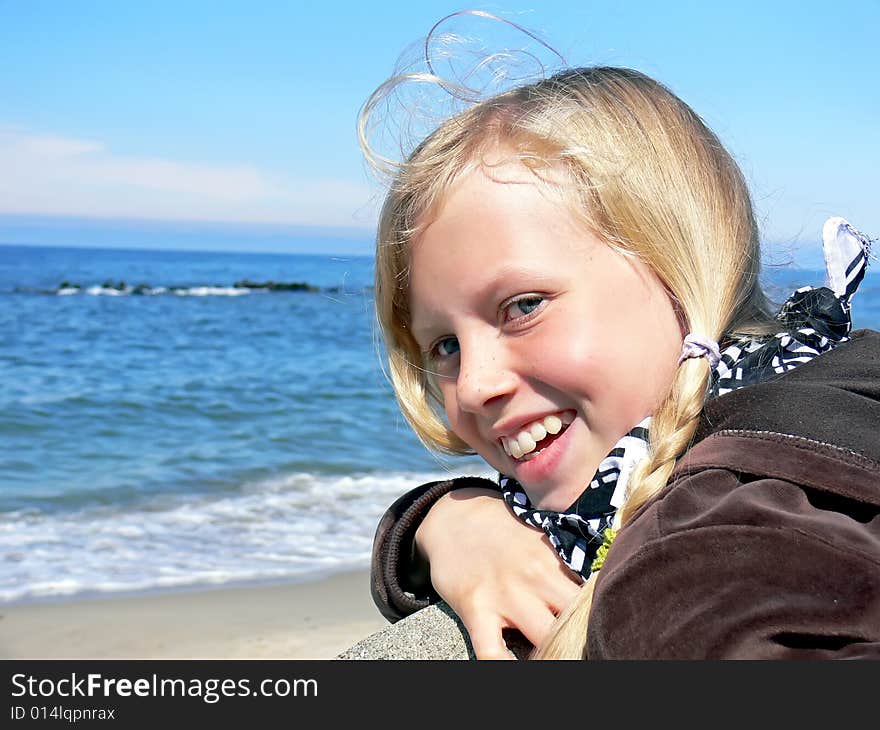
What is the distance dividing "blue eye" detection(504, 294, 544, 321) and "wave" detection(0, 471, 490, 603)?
4.46 metres

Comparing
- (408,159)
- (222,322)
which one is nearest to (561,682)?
(408,159)

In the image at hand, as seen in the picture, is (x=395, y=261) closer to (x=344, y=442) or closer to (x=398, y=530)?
(x=398, y=530)

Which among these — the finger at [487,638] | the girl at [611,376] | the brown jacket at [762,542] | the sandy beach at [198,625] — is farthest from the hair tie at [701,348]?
the sandy beach at [198,625]

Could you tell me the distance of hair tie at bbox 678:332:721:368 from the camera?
1.76 m

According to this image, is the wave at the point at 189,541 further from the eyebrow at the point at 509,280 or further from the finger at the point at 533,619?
the eyebrow at the point at 509,280

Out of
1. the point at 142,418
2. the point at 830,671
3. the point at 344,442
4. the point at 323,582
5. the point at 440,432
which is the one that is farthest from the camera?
the point at 142,418

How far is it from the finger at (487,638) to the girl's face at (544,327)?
27 cm

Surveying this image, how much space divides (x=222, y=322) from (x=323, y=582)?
17.8 meters

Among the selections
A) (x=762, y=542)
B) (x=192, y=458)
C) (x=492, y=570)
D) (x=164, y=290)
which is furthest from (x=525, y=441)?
(x=164, y=290)

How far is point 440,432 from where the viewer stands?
239 cm

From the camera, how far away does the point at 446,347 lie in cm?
210

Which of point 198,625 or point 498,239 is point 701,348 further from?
point 198,625

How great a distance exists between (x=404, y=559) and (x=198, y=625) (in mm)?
3345

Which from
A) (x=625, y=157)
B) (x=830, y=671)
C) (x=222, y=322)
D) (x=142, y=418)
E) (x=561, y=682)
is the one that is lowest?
(x=222, y=322)
